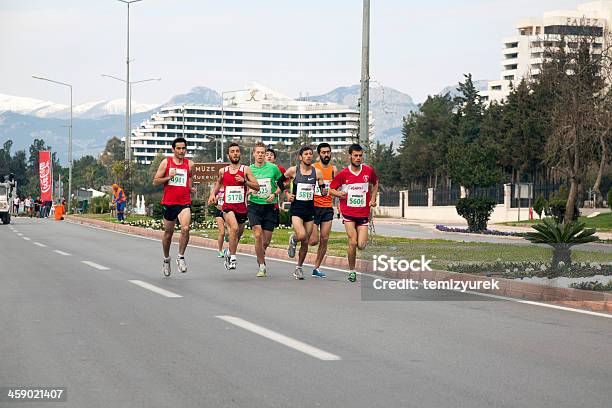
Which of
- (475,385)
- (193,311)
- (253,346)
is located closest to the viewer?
(475,385)

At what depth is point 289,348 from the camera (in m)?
8.83

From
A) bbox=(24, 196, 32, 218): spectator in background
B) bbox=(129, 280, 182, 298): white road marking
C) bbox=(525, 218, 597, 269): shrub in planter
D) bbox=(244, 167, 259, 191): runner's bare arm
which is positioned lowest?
bbox=(24, 196, 32, 218): spectator in background

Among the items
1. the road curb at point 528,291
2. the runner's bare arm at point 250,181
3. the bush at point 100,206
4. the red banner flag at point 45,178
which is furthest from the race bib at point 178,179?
the bush at point 100,206

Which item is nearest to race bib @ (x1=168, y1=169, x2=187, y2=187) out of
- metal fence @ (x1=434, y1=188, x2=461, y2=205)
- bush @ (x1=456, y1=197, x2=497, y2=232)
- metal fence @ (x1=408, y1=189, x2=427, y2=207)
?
bush @ (x1=456, y1=197, x2=497, y2=232)

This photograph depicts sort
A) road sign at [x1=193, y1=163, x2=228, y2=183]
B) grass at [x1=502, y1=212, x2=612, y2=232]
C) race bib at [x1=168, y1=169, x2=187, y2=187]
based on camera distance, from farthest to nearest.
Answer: road sign at [x1=193, y1=163, x2=228, y2=183]
grass at [x1=502, y1=212, x2=612, y2=232]
race bib at [x1=168, y1=169, x2=187, y2=187]

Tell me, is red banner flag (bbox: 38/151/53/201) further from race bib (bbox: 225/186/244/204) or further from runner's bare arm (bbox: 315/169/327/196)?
runner's bare arm (bbox: 315/169/327/196)

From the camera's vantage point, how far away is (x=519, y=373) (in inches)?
306

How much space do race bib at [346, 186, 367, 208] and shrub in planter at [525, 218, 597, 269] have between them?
9.11ft

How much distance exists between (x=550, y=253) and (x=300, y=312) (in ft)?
25.4

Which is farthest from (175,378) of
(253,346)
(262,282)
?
(262,282)

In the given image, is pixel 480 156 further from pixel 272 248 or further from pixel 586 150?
pixel 272 248

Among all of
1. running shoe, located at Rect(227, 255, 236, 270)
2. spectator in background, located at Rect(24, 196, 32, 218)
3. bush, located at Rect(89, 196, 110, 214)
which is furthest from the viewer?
spectator in background, located at Rect(24, 196, 32, 218)

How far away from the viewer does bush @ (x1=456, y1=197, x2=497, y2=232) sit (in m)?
43.4

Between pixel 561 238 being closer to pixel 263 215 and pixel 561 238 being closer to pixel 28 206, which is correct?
pixel 263 215
